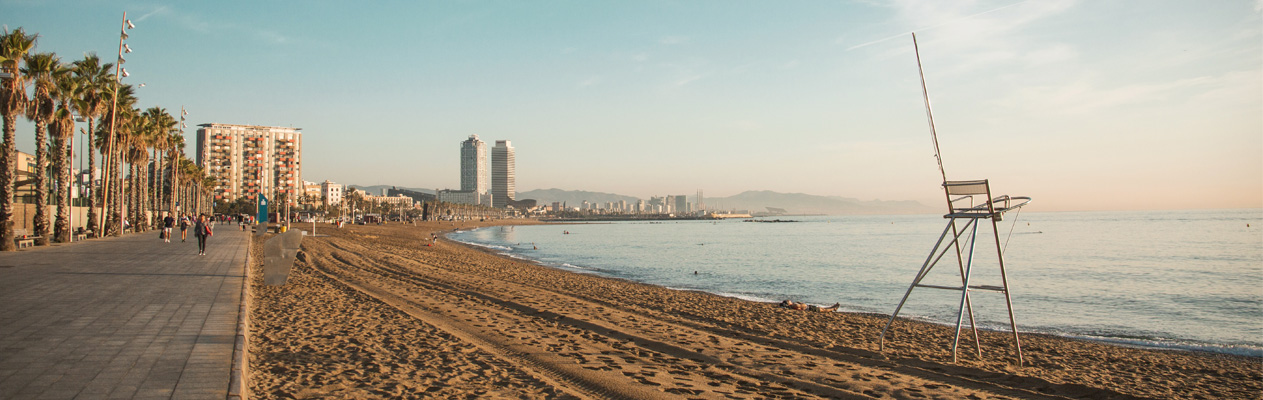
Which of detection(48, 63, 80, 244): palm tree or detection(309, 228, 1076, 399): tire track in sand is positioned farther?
detection(48, 63, 80, 244): palm tree

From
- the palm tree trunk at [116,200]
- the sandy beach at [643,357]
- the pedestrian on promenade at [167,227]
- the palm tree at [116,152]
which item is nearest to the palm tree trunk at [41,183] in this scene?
the pedestrian on promenade at [167,227]

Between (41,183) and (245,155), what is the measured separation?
6064 inches

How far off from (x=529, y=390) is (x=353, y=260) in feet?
62.8

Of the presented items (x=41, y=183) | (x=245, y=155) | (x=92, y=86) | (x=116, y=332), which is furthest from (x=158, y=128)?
(x=245, y=155)

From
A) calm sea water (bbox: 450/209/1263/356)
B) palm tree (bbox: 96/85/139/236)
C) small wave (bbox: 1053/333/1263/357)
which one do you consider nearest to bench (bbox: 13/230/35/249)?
palm tree (bbox: 96/85/139/236)

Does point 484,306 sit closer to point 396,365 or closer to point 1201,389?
point 396,365

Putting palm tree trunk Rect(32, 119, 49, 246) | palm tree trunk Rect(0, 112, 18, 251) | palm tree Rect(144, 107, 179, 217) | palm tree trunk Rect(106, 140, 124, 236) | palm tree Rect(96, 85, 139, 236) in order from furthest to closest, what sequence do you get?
palm tree Rect(144, 107, 179, 217)
palm tree trunk Rect(106, 140, 124, 236)
palm tree Rect(96, 85, 139, 236)
palm tree trunk Rect(32, 119, 49, 246)
palm tree trunk Rect(0, 112, 18, 251)

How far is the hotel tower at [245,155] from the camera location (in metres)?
152

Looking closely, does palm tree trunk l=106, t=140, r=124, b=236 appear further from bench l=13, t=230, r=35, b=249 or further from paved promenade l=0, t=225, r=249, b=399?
paved promenade l=0, t=225, r=249, b=399

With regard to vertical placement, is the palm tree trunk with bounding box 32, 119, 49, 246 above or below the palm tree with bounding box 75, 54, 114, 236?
below

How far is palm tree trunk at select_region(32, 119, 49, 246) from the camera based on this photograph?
886 inches

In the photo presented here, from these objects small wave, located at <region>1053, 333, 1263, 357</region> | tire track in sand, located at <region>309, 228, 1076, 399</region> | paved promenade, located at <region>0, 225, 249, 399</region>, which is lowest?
small wave, located at <region>1053, 333, 1263, 357</region>

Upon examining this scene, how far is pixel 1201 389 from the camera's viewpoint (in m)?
8.23

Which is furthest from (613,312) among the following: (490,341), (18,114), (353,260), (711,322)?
(18,114)
